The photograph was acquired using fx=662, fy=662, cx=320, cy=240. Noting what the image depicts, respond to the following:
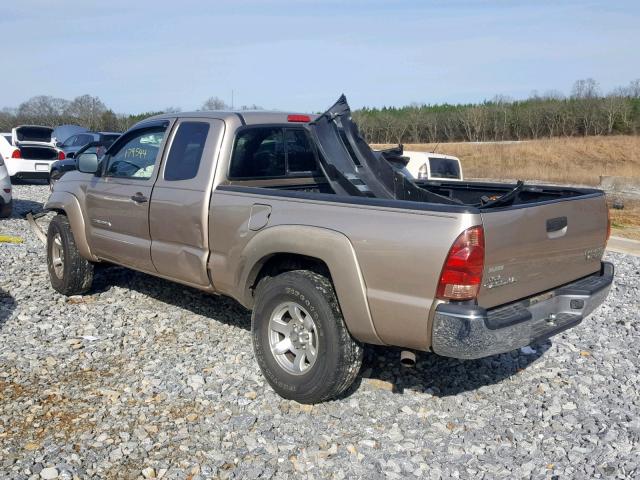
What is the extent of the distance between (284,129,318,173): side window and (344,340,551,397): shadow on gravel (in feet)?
5.43

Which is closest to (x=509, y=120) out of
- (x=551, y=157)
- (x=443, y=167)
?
(x=551, y=157)

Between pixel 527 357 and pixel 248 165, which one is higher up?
pixel 248 165

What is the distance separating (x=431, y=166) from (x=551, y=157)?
37301 mm

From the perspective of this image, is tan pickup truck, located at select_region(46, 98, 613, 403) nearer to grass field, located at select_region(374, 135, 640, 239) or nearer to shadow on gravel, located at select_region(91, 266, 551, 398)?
shadow on gravel, located at select_region(91, 266, 551, 398)

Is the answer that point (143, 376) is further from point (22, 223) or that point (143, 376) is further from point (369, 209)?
point (22, 223)

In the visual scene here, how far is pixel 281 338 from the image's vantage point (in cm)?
466

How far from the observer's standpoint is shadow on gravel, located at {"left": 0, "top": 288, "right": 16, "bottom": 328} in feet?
20.6

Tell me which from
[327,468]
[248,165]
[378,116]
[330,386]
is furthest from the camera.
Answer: [378,116]

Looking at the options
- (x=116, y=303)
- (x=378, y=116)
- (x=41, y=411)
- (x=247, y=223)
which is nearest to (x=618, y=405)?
(x=247, y=223)

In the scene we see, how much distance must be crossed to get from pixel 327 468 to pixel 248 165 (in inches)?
99.3

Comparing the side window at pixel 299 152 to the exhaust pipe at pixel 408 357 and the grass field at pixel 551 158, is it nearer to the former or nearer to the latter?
the exhaust pipe at pixel 408 357

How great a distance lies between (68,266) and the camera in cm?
671

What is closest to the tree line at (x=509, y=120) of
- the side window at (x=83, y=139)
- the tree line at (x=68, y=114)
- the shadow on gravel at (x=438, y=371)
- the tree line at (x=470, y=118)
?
the tree line at (x=470, y=118)

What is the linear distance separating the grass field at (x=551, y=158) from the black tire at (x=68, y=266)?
106 feet
